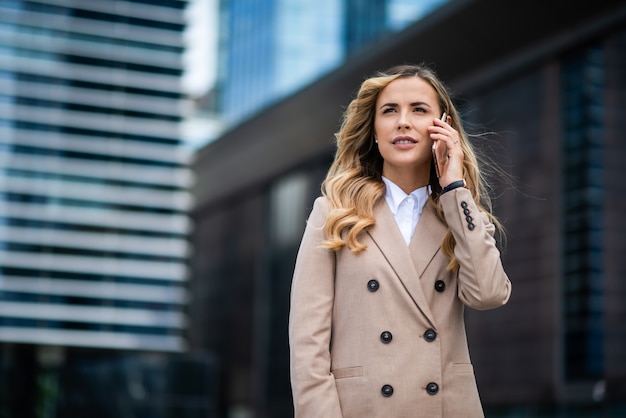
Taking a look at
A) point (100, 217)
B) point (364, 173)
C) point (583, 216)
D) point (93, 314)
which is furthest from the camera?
point (100, 217)

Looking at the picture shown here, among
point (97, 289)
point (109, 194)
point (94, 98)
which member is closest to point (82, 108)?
point (94, 98)

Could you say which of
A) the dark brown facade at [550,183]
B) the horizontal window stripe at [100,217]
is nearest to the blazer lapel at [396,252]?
the dark brown facade at [550,183]

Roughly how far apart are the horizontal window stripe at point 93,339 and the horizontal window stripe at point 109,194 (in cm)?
914

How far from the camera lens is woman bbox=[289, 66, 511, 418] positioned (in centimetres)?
315

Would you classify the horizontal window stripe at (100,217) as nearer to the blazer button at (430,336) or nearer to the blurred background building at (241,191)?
the blurred background building at (241,191)

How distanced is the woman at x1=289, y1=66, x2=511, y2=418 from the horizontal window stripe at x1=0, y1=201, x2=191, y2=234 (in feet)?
244

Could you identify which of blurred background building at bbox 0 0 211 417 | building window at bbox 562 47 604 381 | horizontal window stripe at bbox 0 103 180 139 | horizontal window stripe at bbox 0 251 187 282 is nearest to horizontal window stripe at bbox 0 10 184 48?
blurred background building at bbox 0 0 211 417

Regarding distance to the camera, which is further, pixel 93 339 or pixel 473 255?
pixel 93 339

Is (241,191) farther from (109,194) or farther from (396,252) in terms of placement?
(396,252)

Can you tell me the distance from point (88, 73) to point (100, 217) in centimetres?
1021

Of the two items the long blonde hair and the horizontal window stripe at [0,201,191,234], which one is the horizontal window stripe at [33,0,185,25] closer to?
the horizontal window stripe at [0,201,191,234]

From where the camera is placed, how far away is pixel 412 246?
10.9 ft

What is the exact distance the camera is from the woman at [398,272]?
3.15 metres

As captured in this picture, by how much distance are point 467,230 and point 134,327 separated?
75.4 metres
